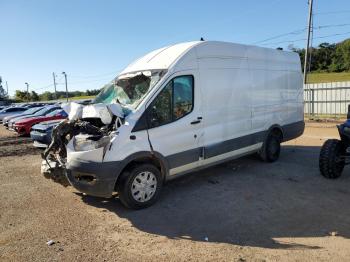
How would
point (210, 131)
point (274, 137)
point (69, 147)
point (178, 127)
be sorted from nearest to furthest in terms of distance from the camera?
point (69, 147) → point (178, 127) → point (210, 131) → point (274, 137)

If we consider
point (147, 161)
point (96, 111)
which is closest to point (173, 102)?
point (147, 161)

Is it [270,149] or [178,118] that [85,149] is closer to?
[178,118]

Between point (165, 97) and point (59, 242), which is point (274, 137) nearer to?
point (165, 97)

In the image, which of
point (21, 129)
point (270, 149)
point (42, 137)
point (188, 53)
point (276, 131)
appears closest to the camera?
point (188, 53)

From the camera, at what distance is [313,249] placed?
4.04 metres

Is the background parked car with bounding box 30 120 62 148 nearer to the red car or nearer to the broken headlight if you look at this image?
the red car

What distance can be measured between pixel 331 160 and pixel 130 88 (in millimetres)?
4300

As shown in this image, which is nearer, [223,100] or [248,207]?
[248,207]

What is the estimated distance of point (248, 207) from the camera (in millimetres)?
5461

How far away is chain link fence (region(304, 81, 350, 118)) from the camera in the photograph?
758 inches

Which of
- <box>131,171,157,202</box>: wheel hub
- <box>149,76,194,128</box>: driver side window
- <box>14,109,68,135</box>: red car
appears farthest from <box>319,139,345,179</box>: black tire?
<box>14,109,68,135</box>: red car

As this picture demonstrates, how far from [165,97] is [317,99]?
57.8ft

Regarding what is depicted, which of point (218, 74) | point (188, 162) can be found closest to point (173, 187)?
point (188, 162)

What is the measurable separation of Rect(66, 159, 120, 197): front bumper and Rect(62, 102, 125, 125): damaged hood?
0.78m
